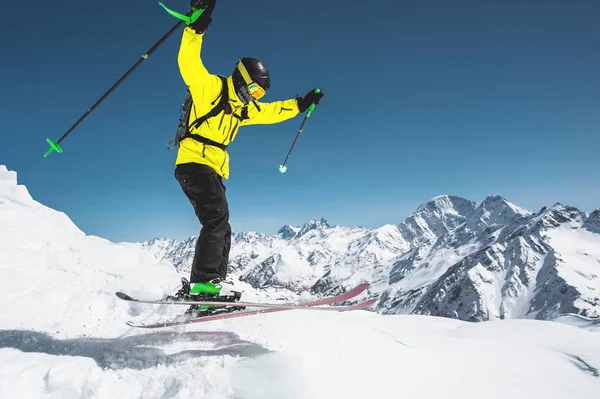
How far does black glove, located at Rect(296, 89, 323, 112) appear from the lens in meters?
7.92

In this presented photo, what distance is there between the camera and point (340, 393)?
3.80 m

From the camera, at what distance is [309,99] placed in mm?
8016

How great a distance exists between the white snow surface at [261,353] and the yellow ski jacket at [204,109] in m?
2.87

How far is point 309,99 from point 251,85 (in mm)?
2251

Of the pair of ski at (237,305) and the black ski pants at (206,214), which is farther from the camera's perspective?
the black ski pants at (206,214)

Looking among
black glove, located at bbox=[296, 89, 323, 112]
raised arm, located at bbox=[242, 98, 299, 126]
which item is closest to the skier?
raised arm, located at bbox=[242, 98, 299, 126]

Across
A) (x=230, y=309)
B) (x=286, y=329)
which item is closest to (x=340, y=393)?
(x=286, y=329)

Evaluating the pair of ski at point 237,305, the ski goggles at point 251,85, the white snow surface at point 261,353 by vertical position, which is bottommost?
the white snow surface at point 261,353

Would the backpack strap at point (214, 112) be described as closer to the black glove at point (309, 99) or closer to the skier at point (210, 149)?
the skier at point (210, 149)

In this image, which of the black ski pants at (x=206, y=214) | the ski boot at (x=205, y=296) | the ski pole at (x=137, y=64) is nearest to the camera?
the ski pole at (x=137, y=64)

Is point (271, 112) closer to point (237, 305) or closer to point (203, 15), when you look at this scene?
point (203, 15)

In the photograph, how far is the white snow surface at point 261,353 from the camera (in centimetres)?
406

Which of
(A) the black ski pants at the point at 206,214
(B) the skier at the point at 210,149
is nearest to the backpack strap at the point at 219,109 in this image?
(B) the skier at the point at 210,149

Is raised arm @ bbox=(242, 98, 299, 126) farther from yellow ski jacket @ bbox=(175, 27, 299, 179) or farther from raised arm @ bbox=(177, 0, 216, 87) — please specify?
raised arm @ bbox=(177, 0, 216, 87)
